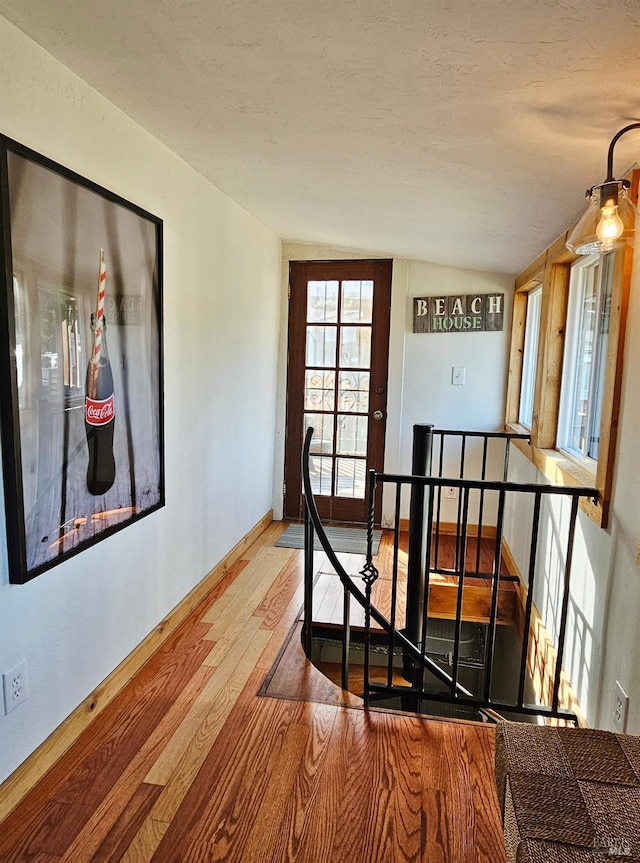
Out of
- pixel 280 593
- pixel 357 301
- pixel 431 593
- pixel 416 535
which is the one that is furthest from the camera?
pixel 357 301

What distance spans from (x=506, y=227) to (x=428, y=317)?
1347 mm

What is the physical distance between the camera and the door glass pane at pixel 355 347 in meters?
4.25

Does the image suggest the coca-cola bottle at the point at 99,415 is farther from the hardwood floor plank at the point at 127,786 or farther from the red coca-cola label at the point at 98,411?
the hardwood floor plank at the point at 127,786

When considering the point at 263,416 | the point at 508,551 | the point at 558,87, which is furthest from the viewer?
the point at 263,416

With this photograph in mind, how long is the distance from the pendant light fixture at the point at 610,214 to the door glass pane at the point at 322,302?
2.79 metres

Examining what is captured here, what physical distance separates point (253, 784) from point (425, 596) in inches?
32.7

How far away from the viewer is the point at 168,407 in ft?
8.31

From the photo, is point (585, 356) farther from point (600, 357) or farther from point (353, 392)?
point (353, 392)

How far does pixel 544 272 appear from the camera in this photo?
312 cm

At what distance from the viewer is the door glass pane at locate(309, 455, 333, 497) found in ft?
14.4

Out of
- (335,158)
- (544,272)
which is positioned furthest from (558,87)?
(544,272)

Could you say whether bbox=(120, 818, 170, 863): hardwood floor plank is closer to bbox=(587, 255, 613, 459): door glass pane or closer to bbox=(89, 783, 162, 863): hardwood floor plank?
bbox=(89, 783, 162, 863): hardwood floor plank

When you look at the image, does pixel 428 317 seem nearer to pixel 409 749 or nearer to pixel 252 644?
pixel 252 644

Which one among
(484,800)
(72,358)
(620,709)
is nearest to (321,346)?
(72,358)
